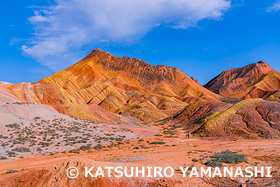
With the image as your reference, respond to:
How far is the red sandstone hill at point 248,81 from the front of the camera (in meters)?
132

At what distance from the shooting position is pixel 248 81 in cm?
15250

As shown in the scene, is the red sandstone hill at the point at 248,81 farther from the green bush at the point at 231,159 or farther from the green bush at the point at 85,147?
the green bush at the point at 231,159

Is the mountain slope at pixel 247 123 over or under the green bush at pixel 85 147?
over

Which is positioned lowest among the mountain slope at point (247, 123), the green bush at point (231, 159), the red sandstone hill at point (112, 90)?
the green bush at point (231, 159)

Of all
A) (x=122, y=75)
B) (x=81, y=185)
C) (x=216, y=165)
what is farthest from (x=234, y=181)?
(x=122, y=75)

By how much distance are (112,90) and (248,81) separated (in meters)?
113

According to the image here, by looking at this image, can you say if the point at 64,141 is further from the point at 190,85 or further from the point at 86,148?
the point at 190,85

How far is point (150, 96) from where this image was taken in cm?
9125

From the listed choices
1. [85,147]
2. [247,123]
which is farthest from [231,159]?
[247,123]

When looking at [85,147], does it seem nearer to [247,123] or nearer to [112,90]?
[247,123]

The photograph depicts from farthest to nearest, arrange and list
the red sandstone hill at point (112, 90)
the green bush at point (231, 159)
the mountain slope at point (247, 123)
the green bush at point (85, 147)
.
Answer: the red sandstone hill at point (112, 90) → the mountain slope at point (247, 123) → the green bush at point (85, 147) → the green bush at point (231, 159)

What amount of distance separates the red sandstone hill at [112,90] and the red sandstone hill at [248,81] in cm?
3395

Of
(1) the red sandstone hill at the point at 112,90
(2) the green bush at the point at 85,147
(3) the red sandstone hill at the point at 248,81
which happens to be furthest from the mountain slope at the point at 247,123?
(3) the red sandstone hill at the point at 248,81

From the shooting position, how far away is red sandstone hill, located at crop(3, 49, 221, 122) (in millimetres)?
54625
